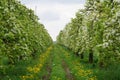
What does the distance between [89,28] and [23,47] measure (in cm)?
1803

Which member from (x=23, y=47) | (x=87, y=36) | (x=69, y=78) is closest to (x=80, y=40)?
(x=87, y=36)

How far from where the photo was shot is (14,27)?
23625 mm

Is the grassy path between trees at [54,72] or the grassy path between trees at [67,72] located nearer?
the grassy path between trees at [54,72]

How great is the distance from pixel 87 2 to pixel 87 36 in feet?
15.6

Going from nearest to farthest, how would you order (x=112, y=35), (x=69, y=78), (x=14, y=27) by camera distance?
(x=112, y=35)
(x=14, y=27)
(x=69, y=78)

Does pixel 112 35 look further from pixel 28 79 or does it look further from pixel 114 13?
pixel 28 79

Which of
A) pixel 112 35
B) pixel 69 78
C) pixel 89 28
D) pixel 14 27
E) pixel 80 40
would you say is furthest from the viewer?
pixel 80 40

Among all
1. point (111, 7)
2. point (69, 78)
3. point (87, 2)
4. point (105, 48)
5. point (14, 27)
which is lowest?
point (69, 78)

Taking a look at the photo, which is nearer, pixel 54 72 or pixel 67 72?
pixel 54 72

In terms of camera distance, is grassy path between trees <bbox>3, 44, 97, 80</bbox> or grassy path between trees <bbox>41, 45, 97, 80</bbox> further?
grassy path between trees <bbox>41, 45, 97, 80</bbox>

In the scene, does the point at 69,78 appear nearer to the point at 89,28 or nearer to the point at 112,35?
the point at 112,35

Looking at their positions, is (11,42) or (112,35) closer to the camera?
(112,35)

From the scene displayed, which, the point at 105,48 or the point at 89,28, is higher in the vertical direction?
the point at 89,28

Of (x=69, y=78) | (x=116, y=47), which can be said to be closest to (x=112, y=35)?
(x=116, y=47)
